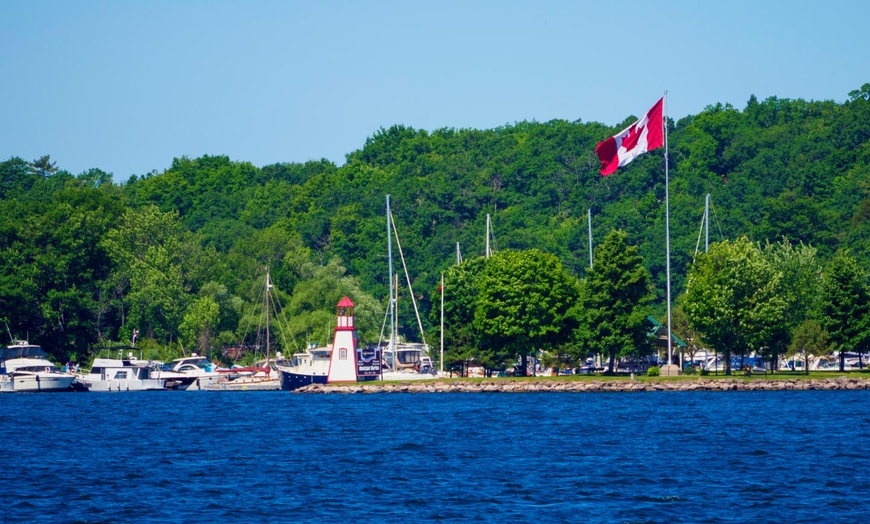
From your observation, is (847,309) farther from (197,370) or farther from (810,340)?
(197,370)

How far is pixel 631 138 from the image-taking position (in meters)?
75.8

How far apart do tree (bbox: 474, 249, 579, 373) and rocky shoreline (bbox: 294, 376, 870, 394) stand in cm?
374

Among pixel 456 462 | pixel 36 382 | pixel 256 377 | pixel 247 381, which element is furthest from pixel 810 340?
pixel 36 382

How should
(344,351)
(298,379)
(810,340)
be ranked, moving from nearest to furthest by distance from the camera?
(810,340) → (344,351) → (298,379)

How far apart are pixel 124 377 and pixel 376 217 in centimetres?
5900

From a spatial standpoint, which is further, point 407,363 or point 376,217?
point 376,217

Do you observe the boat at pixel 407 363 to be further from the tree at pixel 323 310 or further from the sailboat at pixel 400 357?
the tree at pixel 323 310

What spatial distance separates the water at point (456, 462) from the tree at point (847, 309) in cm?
1160

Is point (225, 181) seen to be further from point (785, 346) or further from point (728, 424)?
point (728, 424)

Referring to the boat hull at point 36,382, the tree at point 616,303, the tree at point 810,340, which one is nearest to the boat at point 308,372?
the boat hull at point 36,382

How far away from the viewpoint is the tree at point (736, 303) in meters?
81.9

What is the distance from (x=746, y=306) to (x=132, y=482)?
5089cm

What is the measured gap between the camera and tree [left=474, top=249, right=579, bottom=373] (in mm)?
86438

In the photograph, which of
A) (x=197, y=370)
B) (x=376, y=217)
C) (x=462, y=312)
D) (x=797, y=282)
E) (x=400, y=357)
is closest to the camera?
(x=462, y=312)
